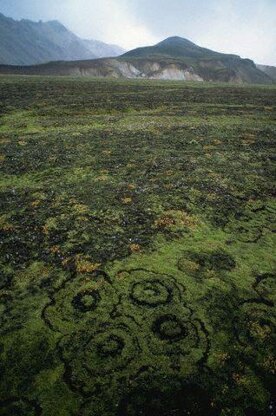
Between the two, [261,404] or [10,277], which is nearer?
[261,404]

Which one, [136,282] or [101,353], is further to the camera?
[136,282]

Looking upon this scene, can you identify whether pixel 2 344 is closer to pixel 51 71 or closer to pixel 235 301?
pixel 235 301

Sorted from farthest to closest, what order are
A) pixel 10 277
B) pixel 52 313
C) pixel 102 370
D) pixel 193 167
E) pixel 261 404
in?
pixel 193 167, pixel 10 277, pixel 52 313, pixel 102 370, pixel 261 404

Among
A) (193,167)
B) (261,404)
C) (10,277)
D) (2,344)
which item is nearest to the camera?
(261,404)

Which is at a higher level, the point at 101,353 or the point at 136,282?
the point at 136,282

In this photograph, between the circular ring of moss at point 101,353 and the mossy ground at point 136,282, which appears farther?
the circular ring of moss at point 101,353

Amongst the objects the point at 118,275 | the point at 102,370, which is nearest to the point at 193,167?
the point at 118,275

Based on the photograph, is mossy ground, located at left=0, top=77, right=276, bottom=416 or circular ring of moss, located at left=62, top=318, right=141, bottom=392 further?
circular ring of moss, located at left=62, top=318, right=141, bottom=392
